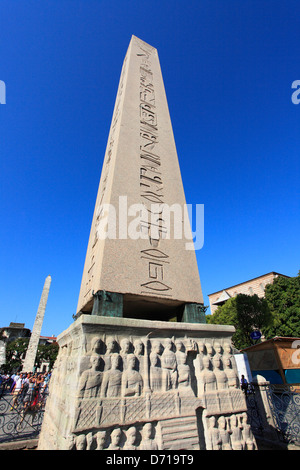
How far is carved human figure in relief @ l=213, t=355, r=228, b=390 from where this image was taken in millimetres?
3072

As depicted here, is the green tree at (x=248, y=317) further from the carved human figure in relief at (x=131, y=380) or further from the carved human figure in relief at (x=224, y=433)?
the carved human figure in relief at (x=131, y=380)

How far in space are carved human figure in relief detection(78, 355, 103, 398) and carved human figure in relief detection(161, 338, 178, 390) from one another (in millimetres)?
819

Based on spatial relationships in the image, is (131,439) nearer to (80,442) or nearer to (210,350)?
(80,442)

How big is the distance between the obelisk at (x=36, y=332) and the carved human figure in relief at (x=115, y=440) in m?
18.9

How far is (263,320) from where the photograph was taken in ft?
59.1

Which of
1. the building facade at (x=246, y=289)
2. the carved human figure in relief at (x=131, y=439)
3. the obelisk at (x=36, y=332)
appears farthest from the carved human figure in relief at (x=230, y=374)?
the building facade at (x=246, y=289)

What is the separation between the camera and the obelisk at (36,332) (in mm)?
17281

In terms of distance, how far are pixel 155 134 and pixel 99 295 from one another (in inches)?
157

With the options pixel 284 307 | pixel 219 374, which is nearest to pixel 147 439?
pixel 219 374

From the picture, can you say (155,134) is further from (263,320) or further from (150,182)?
(263,320)

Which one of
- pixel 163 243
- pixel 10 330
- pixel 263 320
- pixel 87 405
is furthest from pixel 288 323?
pixel 10 330

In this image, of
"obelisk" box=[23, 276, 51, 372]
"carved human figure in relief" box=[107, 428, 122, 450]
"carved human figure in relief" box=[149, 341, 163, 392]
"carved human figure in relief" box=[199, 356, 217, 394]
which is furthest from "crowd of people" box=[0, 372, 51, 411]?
"obelisk" box=[23, 276, 51, 372]
